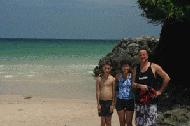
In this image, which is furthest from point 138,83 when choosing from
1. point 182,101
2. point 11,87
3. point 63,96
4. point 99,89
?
point 11,87

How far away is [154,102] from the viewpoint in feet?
32.2

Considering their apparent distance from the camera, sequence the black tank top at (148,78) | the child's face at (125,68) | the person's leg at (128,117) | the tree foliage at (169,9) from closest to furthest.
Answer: the black tank top at (148,78), the child's face at (125,68), the person's leg at (128,117), the tree foliage at (169,9)

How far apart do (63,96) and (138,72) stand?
1254cm

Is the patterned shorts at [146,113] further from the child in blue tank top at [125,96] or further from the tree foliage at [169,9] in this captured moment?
the tree foliage at [169,9]

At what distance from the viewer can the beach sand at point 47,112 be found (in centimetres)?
1480

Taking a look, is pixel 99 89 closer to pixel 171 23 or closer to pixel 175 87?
pixel 175 87

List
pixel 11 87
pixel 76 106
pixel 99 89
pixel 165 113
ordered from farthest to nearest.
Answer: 1. pixel 11 87
2. pixel 76 106
3. pixel 165 113
4. pixel 99 89

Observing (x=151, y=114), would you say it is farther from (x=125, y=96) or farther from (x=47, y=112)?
(x=47, y=112)

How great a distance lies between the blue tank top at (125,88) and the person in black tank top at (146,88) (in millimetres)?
647

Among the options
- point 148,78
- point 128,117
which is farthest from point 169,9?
point 148,78

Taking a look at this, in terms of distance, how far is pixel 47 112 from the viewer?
55.4 feet

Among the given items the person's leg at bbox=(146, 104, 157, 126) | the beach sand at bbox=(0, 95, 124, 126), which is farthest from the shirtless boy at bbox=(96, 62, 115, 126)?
the beach sand at bbox=(0, 95, 124, 126)

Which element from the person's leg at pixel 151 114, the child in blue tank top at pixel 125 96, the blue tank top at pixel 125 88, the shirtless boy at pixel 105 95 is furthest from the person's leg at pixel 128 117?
the person's leg at pixel 151 114

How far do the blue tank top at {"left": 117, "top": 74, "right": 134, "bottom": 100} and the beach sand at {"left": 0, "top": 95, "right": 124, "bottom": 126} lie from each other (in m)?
3.53
